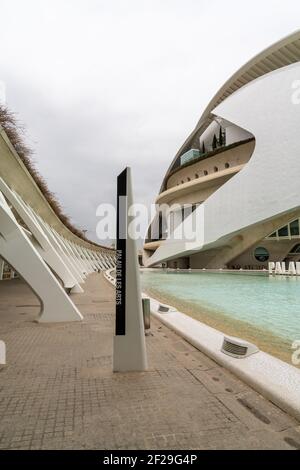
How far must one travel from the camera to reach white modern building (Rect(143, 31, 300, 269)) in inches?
1165

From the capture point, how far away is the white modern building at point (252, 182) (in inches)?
1165

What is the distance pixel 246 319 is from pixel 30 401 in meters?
5.66

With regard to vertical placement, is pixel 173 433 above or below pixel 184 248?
below

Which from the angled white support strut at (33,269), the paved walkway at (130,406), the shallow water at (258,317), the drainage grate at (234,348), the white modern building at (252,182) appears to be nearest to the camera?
the paved walkway at (130,406)

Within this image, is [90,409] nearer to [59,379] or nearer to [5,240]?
[59,379]

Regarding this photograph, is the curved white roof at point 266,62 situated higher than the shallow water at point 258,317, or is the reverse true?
the curved white roof at point 266,62

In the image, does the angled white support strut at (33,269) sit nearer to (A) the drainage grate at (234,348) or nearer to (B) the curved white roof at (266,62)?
(A) the drainage grate at (234,348)

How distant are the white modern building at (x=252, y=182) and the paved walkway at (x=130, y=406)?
2788cm

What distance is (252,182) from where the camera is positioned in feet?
102

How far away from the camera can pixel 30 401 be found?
9.21 ft

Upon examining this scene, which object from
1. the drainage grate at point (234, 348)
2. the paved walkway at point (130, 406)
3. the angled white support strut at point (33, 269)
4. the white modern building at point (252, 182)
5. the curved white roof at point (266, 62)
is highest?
the curved white roof at point (266, 62)

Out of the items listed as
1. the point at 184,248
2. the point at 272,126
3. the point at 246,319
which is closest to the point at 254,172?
the point at 272,126

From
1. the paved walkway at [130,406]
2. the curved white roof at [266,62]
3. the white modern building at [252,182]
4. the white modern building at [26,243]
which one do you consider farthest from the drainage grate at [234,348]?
the curved white roof at [266,62]

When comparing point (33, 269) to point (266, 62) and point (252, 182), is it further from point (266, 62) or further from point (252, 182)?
point (266, 62)
